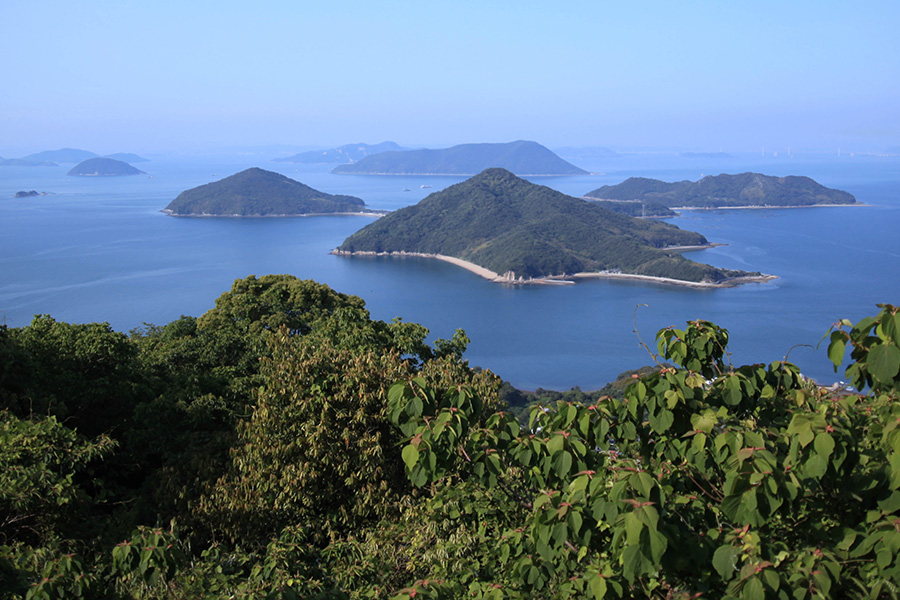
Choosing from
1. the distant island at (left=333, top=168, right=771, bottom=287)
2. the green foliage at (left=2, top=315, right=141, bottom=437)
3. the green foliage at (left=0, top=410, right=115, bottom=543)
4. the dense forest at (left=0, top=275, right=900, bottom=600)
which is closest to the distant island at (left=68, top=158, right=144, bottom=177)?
the distant island at (left=333, top=168, right=771, bottom=287)

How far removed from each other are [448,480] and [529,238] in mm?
68223

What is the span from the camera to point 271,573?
314cm

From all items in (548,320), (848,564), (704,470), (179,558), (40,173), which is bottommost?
(548,320)

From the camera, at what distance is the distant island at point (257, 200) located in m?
98.1

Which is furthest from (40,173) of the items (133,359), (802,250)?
(133,359)

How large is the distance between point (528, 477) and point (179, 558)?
1530 millimetres

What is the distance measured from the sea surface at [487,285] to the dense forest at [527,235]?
12.2 ft

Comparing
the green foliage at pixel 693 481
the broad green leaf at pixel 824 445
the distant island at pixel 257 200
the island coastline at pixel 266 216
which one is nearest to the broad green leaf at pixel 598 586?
the green foliage at pixel 693 481

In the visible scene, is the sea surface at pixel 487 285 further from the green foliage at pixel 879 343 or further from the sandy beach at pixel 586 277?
the green foliage at pixel 879 343

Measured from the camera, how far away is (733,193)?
116 m

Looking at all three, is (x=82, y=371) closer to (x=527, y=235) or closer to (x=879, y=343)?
(x=879, y=343)

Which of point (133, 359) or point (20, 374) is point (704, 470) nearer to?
point (20, 374)

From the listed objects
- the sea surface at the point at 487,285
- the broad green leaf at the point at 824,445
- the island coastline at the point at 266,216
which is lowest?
the sea surface at the point at 487,285

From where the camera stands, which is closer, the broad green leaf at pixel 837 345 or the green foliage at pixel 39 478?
the broad green leaf at pixel 837 345
